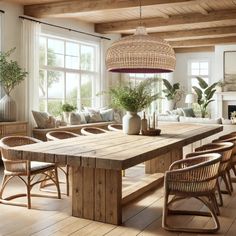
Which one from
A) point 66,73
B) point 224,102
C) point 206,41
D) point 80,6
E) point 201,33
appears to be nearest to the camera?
point 80,6

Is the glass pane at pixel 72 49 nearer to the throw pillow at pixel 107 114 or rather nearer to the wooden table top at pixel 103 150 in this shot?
the throw pillow at pixel 107 114

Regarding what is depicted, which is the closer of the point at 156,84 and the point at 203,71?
the point at 156,84

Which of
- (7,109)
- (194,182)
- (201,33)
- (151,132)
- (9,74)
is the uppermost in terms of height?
(201,33)

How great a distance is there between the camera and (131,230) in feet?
10.9

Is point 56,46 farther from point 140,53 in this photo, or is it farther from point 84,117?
point 140,53

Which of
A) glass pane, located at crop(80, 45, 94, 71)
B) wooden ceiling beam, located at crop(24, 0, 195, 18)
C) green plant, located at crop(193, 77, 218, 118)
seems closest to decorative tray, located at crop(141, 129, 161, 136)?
wooden ceiling beam, located at crop(24, 0, 195, 18)

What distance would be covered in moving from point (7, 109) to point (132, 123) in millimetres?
2724

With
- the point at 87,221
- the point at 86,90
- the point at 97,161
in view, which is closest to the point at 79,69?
the point at 86,90

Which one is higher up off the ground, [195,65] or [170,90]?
[195,65]

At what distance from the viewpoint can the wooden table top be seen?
10.1 ft

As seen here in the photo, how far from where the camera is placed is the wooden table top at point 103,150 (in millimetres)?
3064

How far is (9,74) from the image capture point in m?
6.34

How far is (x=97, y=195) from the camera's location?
354 centimetres

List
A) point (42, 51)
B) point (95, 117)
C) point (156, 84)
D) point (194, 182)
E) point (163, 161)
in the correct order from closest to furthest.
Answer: point (194, 182) → point (163, 161) → point (42, 51) → point (95, 117) → point (156, 84)
